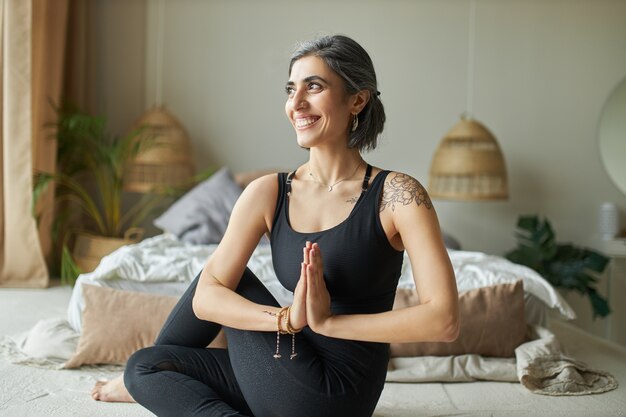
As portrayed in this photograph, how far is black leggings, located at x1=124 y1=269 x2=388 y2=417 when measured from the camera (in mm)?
1626

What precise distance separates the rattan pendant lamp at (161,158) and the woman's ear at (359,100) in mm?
2796

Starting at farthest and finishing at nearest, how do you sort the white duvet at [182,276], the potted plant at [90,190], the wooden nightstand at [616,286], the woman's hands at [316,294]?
the wooden nightstand at [616,286] → the potted plant at [90,190] → the white duvet at [182,276] → the woman's hands at [316,294]

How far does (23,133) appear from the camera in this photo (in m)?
4.18

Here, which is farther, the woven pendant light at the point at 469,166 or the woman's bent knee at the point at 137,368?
the woven pendant light at the point at 469,166

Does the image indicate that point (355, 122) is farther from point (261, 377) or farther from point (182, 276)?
point (182, 276)

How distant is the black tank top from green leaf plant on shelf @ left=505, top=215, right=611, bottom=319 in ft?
8.91

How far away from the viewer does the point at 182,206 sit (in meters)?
4.04

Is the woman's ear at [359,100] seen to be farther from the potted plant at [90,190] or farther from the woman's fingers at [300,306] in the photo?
the potted plant at [90,190]

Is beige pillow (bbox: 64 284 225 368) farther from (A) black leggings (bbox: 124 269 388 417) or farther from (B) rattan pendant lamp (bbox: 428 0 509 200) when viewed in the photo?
(B) rattan pendant lamp (bbox: 428 0 509 200)

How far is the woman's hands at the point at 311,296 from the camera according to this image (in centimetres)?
152

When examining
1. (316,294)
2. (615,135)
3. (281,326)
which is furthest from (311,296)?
(615,135)

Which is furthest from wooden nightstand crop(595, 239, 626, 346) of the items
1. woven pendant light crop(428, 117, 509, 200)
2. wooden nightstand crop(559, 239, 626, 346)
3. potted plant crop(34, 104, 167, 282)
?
potted plant crop(34, 104, 167, 282)

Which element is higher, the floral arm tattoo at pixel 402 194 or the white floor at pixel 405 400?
the floral arm tattoo at pixel 402 194

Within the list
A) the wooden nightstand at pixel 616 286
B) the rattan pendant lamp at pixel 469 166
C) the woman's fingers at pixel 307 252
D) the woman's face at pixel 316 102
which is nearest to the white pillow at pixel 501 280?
the woman's face at pixel 316 102
